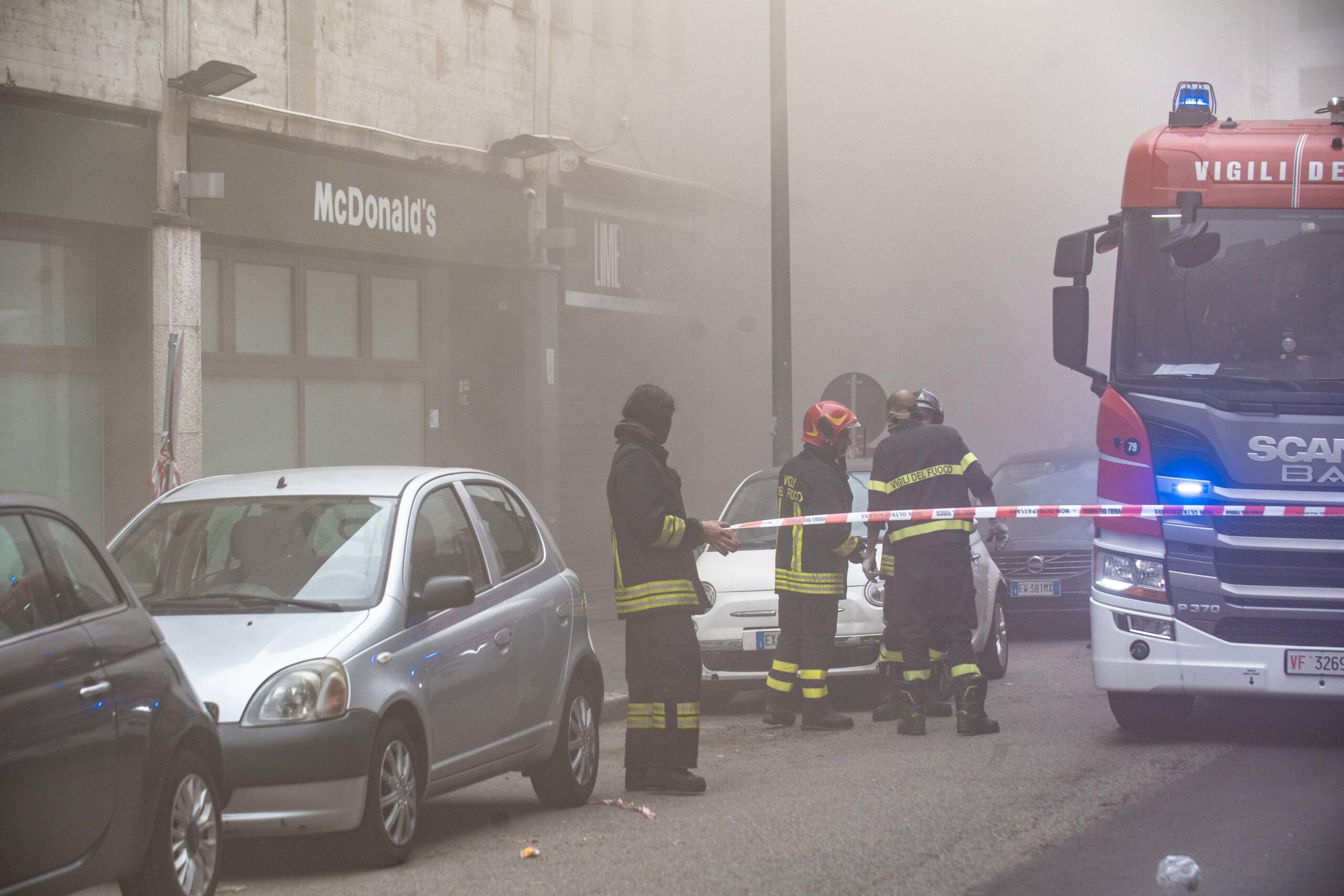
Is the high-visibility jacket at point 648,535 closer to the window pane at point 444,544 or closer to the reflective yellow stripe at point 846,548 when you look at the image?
the window pane at point 444,544

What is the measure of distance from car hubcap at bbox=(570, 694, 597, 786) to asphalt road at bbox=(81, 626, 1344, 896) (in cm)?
24

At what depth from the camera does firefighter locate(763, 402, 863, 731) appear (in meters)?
8.54

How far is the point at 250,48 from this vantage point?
41.8 feet

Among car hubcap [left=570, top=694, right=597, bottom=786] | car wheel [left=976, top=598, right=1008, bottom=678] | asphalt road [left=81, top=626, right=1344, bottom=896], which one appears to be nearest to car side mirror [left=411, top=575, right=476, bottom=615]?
asphalt road [left=81, top=626, right=1344, bottom=896]

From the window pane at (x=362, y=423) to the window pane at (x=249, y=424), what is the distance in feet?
0.65

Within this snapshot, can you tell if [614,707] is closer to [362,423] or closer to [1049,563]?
[1049,563]

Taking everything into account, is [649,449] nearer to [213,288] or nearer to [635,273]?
[213,288]

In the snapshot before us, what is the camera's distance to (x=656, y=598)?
678 centimetres

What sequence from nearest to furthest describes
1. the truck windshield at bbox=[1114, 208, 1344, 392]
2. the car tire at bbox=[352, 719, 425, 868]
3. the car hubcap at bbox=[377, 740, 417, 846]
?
the car tire at bbox=[352, 719, 425, 868]
the car hubcap at bbox=[377, 740, 417, 846]
the truck windshield at bbox=[1114, 208, 1344, 392]

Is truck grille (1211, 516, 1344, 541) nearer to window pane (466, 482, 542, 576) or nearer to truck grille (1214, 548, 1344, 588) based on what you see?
truck grille (1214, 548, 1344, 588)

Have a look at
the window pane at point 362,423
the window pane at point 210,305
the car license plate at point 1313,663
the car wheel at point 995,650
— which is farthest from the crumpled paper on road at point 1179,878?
the window pane at point 362,423

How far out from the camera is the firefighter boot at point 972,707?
824 cm

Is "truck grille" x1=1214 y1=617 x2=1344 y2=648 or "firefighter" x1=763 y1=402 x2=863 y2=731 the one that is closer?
"truck grille" x1=1214 y1=617 x2=1344 y2=648

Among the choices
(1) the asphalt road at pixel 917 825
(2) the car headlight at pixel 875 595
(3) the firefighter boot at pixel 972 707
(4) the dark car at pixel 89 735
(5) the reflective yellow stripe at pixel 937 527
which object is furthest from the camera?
(2) the car headlight at pixel 875 595
